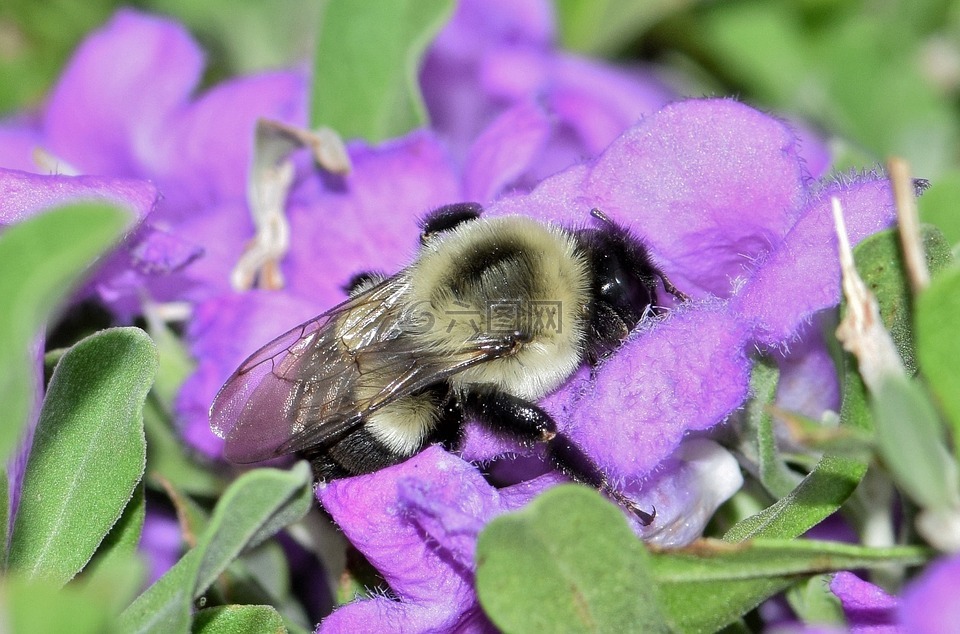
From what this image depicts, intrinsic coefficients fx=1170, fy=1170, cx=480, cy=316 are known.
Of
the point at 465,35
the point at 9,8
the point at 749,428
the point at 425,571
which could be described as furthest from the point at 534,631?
the point at 9,8

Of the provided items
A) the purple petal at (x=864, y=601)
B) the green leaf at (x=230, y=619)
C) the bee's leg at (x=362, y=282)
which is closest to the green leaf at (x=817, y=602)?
the purple petal at (x=864, y=601)

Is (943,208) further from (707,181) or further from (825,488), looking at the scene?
(825,488)

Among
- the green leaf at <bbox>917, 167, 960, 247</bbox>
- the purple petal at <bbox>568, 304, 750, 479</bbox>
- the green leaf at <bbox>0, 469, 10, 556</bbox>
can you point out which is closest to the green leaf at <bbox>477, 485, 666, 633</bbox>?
the purple petal at <bbox>568, 304, 750, 479</bbox>

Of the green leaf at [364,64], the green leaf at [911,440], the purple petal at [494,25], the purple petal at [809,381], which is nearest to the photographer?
the green leaf at [911,440]

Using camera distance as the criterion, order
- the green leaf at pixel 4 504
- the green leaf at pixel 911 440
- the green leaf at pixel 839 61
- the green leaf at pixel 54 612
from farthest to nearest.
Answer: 1. the green leaf at pixel 839 61
2. the green leaf at pixel 4 504
3. the green leaf at pixel 911 440
4. the green leaf at pixel 54 612

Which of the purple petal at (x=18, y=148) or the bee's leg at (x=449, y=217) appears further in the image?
the purple petal at (x=18, y=148)

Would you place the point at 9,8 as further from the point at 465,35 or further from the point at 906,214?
the point at 906,214

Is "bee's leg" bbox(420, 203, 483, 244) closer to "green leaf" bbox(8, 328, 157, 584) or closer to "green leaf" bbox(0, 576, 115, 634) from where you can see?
"green leaf" bbox(8, 328, 157, 584)

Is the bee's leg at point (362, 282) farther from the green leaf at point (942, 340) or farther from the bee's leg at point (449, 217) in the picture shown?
the green leaf at point (942, 340)
